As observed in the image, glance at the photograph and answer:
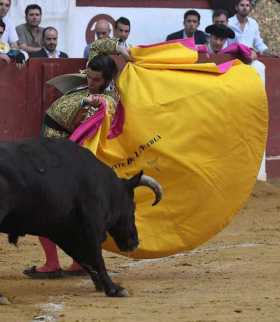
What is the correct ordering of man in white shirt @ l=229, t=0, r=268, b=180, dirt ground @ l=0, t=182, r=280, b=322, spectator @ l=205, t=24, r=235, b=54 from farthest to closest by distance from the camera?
man in white shirt @ l=229, t=0, r=268, b=180 < spectator @ l=205, t=24, r=235, b=54 < dirt ground @ l=0, t=182, r=280, b=322

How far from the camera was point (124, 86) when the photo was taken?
23.4 ft

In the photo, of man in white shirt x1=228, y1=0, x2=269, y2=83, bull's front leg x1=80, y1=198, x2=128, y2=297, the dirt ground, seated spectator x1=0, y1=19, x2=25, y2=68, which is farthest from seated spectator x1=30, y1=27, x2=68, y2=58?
bull's front leg x1=80, y1=198, x2=128, y2=297

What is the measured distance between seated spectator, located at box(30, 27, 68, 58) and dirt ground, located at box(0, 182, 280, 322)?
7.76ft

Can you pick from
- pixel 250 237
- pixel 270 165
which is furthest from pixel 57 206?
pixel 270 165

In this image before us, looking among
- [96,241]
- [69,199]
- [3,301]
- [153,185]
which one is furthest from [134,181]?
[3,301]

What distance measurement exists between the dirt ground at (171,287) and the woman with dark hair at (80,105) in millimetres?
152

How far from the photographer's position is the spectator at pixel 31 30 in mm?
11055

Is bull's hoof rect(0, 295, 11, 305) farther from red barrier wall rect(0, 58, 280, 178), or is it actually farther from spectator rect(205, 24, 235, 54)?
spectator rect(205, 24, 235, 54)

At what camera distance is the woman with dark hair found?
689 cm

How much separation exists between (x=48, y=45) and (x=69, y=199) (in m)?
4.84

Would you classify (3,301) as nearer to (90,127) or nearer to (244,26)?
(90,127)

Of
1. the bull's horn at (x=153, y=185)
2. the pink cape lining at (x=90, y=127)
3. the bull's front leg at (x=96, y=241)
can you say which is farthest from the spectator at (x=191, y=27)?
the bull's front leg at (x=96, y=241)

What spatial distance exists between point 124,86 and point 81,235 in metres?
1.15

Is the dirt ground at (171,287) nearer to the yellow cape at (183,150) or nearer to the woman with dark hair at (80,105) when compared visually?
the woman with dark hair at (80,105)
